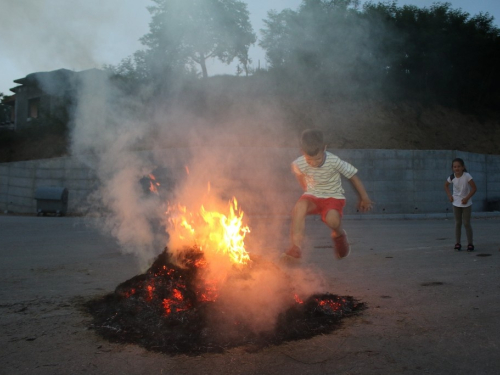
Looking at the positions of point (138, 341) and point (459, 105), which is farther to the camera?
point (459, 105)

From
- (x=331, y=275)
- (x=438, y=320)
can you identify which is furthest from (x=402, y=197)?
(x=438, y=320)

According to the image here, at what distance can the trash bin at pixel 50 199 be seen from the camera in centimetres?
1873

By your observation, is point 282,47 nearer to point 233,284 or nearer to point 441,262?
point 441,262

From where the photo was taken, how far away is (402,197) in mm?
19094

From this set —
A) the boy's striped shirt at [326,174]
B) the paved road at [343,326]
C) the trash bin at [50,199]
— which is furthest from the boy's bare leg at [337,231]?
the trash bin at [50,199]

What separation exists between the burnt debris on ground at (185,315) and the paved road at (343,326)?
5.5 inches

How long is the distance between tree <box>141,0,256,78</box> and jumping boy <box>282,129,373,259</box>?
365 centimetres

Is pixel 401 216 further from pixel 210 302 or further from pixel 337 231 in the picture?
pixel 210 302

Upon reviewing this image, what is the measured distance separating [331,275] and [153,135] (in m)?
11.4

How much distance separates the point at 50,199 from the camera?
18734 millimetres

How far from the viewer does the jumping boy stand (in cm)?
496

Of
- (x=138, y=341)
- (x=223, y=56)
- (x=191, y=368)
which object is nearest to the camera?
(x=191, y=368)

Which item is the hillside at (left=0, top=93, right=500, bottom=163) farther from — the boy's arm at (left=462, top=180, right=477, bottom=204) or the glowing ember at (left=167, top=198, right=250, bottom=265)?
the glowing ember at (left=167, top=198, right=250, bottom=265)

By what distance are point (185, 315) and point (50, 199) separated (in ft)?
55.5
